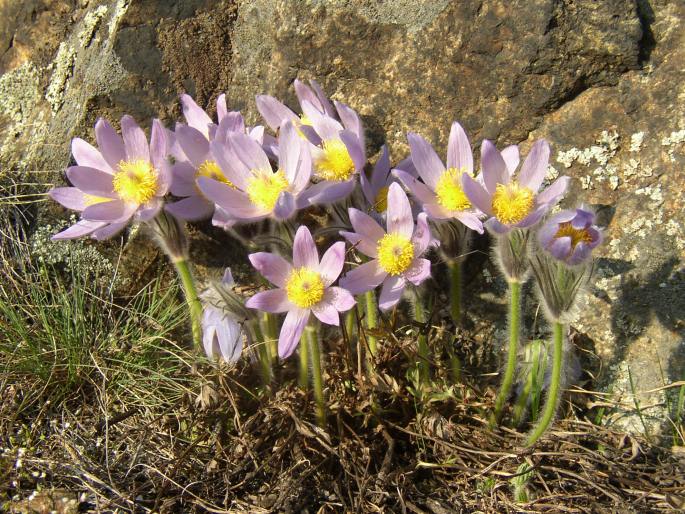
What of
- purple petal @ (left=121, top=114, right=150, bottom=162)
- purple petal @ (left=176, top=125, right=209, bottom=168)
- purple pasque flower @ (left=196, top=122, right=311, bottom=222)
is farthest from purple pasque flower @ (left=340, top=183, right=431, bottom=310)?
purple petal @ (left=121, top=114, right=150, bottom=162)

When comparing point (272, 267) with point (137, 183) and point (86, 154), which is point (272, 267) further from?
point (86, 154)

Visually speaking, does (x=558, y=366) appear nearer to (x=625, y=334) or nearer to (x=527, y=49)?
(x=625, y=334)

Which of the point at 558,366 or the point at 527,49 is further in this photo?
the point at 527,49

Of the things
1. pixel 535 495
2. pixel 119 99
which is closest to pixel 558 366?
pixel 535 495

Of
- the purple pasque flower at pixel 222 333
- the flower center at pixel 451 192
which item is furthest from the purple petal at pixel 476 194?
the purple pasque flower at pixel 222 333

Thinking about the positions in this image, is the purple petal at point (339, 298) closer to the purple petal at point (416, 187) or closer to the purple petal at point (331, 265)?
the purple petal at point (331, 265)

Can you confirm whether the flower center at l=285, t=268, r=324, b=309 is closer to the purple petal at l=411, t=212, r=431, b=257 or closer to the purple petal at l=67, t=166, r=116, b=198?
the purple petal at l=411, t=212, r=431, b=257
